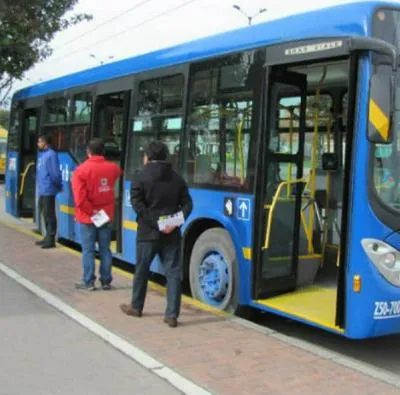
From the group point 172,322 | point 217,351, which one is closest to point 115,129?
point 172,322

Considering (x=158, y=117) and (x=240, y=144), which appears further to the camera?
(x=158, y=117)

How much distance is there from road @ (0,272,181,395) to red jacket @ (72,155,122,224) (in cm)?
128

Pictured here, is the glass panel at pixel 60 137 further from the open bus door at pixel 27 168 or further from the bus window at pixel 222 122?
the bus window at pixel 222 122

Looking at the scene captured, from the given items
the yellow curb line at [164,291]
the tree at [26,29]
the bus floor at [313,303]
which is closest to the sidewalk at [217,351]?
the yellow curb line at [164,291]

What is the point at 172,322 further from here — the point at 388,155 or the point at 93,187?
the point at 388,155

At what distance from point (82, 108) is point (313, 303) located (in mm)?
5529

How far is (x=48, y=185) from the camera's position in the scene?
34.2 ft

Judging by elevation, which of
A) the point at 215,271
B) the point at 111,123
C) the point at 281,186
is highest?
the point at 111,123

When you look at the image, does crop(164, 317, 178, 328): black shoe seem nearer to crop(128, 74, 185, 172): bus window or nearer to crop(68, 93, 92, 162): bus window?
crop(128, 74, 185, 172): bus window

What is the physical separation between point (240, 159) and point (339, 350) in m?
1.99

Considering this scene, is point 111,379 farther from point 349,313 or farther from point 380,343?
point 380,343

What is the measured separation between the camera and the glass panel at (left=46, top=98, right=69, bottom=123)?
1075 cm

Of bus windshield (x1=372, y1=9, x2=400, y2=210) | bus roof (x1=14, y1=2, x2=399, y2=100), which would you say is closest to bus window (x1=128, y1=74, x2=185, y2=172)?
bus roof (x1=14, y1=2, x2=399, y2=100)

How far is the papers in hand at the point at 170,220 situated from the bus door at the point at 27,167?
7.81m
